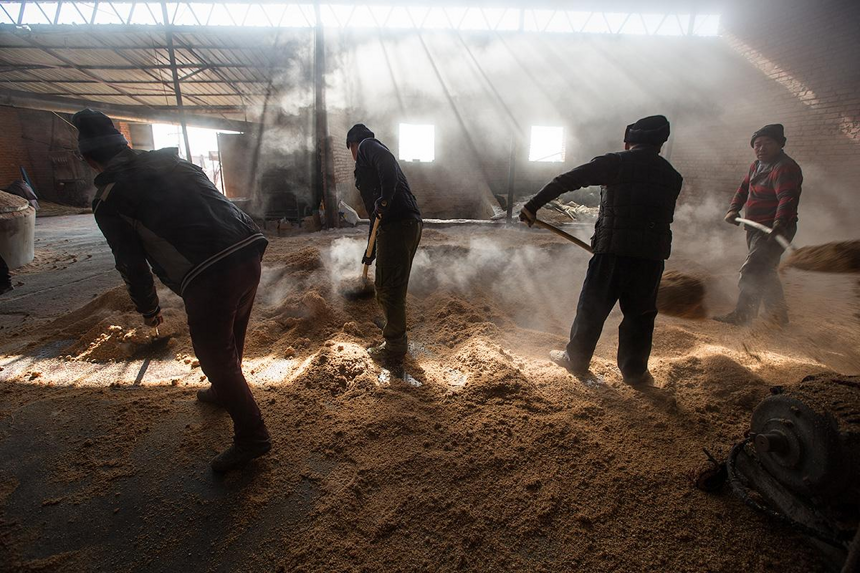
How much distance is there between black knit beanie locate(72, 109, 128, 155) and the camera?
1734mm

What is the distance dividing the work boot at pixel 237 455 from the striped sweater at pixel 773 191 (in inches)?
184

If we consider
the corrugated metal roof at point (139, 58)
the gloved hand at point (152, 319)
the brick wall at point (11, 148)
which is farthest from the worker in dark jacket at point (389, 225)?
the brick wall at point (11, 148)

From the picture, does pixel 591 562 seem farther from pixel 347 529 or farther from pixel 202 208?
pixel 202 208

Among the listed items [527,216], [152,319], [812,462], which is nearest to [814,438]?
[812,462]

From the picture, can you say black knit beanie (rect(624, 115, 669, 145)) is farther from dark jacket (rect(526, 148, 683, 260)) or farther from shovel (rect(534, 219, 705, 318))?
shovel (rect(534, 219, 705, 318))

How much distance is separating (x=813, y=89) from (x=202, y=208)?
10.4 m

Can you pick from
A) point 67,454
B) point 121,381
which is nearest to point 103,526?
point 67,454

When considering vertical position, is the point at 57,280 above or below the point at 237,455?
below

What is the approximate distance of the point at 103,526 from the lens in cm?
162

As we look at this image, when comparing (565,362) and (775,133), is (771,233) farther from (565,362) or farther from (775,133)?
(565,362)

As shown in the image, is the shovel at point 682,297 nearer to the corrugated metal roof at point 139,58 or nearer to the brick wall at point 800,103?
the brick wall at point 800,103

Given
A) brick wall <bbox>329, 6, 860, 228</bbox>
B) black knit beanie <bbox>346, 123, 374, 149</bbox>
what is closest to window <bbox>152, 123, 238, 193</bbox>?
brick wall <bbox>329, 6, 860, 228</bbox>

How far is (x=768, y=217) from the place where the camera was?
12.4 ft

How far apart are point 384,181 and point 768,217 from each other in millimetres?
3847
